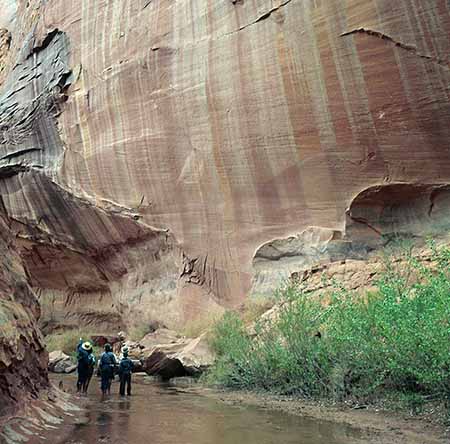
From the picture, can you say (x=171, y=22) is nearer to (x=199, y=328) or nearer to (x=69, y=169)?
(x=69, y=169)

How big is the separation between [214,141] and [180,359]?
4.65 metres

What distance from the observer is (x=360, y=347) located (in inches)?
303

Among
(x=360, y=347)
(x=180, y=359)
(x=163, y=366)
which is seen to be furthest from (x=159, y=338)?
(x=360, y=347)

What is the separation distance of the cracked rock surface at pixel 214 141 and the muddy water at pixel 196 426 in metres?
5.02

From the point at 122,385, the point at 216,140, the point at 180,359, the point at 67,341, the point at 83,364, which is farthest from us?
the point at 67,341

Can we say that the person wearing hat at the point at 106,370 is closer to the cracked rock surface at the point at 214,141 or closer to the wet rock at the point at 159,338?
the cracked rock surface at the point at 214,141

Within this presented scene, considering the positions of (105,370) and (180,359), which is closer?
(105,370)

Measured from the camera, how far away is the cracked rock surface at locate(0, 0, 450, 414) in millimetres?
11289

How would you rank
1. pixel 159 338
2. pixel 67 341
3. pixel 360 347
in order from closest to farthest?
pixel 360 347, pixel 159 338, pixel 67 341

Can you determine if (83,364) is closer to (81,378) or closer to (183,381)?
(81,378)

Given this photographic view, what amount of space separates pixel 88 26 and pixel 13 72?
16.6ft

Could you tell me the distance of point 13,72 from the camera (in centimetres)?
2164

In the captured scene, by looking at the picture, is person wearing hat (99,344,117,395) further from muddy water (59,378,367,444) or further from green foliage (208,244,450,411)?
green foliage (208,244,450,411)

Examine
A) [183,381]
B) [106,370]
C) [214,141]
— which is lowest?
[183,381]
